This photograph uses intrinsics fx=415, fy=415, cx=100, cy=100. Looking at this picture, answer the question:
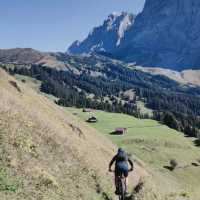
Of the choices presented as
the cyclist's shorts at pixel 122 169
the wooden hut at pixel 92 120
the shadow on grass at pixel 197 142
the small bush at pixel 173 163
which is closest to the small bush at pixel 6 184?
the cyclist's shorts at pixel 122 169

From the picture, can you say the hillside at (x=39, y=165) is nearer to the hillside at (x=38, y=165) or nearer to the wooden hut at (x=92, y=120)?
the hillside at (x=38, y=165)

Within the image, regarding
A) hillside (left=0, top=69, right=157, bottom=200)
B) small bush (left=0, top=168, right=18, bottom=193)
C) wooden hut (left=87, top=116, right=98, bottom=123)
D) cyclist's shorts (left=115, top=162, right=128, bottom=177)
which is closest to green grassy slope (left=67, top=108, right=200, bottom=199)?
wooden hut (left=87, top=116, right=98, bottom=123)

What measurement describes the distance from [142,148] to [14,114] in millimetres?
95998

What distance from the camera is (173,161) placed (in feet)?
389

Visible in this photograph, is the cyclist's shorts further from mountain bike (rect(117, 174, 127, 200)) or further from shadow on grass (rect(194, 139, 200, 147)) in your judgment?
shadow on grass (rect(194, 139, 200, 147))

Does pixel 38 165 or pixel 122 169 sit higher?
pixel 122 169

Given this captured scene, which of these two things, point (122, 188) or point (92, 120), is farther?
point (92, 120)

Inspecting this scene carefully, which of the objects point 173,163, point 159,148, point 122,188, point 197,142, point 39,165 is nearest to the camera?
point 122,188

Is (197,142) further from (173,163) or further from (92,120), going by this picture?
(173,163)

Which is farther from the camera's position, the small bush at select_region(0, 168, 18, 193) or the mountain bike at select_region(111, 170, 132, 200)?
the mountain bike at select_region(111, 170, 132, 200)

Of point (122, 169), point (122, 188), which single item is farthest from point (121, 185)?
point (122, 169)

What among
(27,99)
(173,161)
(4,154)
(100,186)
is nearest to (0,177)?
(4,154)

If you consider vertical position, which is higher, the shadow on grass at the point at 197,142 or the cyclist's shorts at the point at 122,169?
the cyclist's shorts at the point at 122,169

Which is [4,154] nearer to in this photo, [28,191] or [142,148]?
[28,191]
